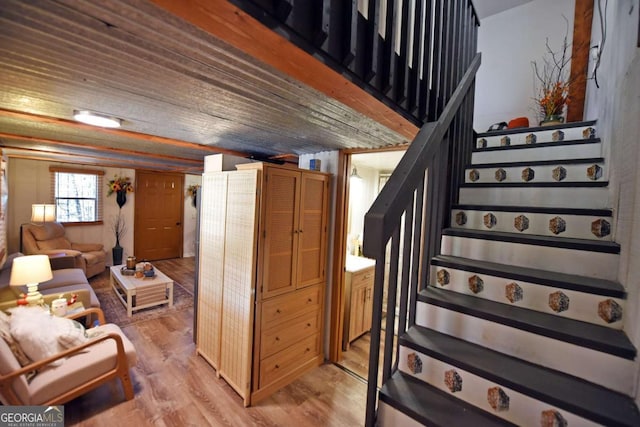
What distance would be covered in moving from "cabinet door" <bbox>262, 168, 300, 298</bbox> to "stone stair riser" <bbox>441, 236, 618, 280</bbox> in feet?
4.29

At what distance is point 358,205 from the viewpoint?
13.1ft

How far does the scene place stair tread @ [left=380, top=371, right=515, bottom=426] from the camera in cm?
102

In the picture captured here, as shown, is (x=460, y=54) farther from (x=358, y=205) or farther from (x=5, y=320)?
(x=5, y=320)

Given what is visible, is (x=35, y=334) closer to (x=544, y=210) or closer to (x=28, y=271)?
(x=28, y=271)

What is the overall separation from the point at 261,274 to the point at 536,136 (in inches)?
102

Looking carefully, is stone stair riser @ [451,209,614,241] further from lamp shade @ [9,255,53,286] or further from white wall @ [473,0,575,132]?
lamp shade @ [9,255,53,286]

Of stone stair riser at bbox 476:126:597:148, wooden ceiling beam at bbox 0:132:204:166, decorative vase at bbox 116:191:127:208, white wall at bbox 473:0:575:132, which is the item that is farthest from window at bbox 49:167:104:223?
white wall at bbox 473:0:575:132

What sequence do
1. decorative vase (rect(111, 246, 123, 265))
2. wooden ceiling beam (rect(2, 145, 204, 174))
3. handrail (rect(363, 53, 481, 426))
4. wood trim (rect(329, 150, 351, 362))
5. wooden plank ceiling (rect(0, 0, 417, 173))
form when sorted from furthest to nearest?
decorative vase (rect(111, 246, 123, 265))
wooden ceiling beam (rect(2, 145, 204, 174))
wood trim (rect(329, 150, 351, 362))
handrail (rect(363, 53, 481, 426))
wooden plank ceiling (rect(0, 0, 417, 173))

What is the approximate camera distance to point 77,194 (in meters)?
5.38

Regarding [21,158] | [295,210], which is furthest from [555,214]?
[21,158]

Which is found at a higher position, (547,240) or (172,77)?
(172,77)

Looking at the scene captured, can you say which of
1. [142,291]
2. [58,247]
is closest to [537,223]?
[142,291]

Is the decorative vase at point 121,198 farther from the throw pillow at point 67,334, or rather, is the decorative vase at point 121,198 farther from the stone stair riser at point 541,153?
the stone stair riser at point 541,153

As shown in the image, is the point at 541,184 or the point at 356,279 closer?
the point at 541,184
